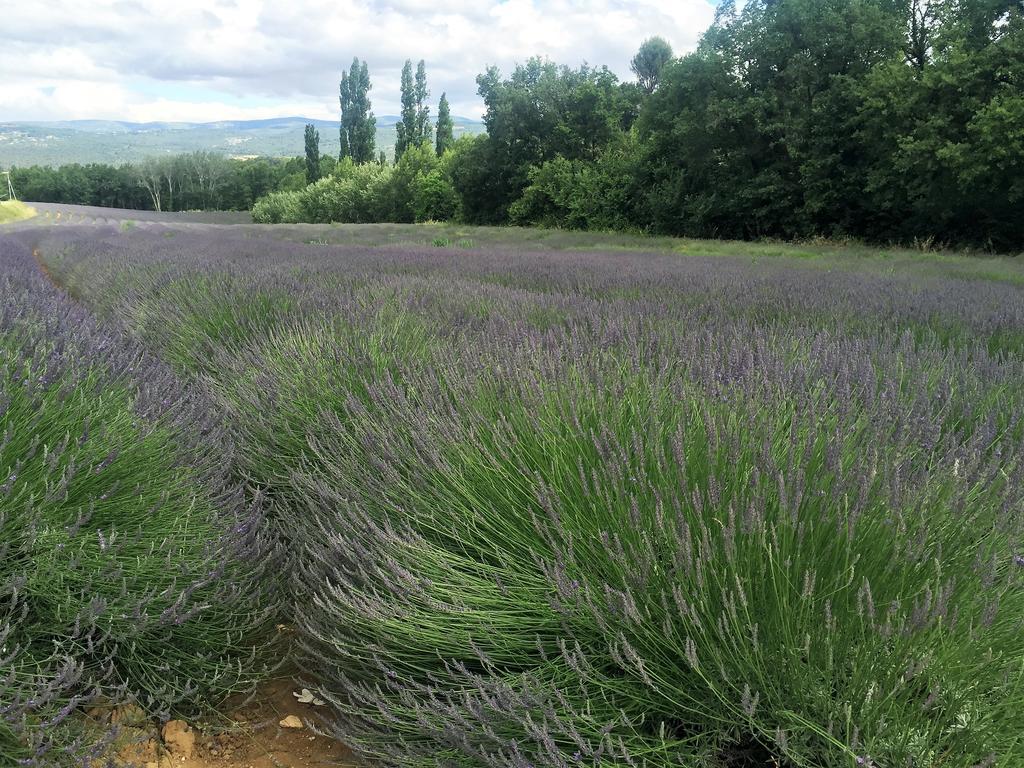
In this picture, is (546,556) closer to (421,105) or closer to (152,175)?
(421,105)

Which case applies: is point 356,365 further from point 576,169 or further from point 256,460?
point 576,169

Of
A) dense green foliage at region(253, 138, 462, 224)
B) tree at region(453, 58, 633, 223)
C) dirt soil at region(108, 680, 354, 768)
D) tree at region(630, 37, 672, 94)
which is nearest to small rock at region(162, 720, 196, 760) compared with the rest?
dirt soil at region(108, 680, 354, 768)

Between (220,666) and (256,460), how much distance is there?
1349 mm

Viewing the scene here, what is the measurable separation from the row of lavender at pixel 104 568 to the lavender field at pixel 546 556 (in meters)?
0.01

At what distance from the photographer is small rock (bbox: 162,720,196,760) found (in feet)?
5.45

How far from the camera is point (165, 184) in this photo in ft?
269

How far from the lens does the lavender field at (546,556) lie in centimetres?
119

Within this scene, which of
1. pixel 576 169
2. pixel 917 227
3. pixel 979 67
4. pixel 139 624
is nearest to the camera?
pixel 139 624

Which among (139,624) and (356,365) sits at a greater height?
(356,365)

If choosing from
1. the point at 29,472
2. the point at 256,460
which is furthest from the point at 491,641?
the point at 256,460

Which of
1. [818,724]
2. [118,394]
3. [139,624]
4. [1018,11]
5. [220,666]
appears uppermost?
[1018,11]

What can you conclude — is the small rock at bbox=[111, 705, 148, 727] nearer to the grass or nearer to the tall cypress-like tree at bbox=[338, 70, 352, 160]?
the grass

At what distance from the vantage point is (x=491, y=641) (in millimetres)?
1451

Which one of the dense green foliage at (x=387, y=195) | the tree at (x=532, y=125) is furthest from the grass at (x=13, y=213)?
the tree at (x=532, y=125)
